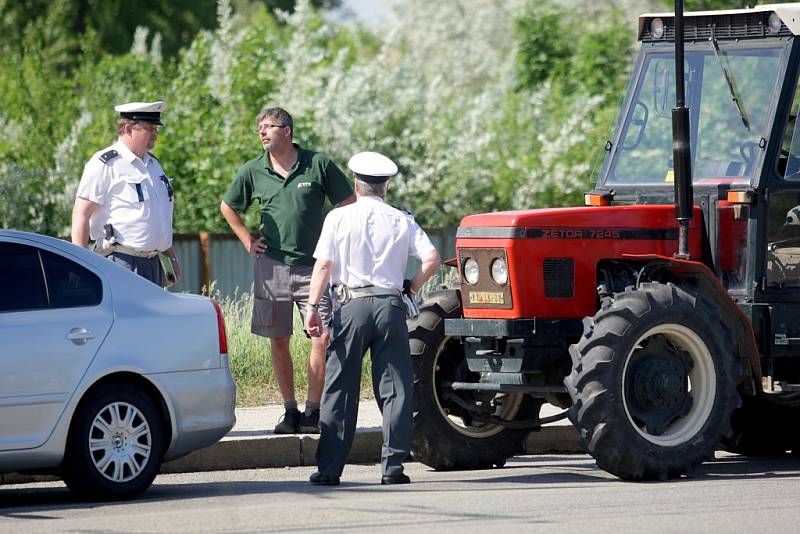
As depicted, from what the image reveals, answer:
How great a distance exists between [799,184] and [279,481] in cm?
373

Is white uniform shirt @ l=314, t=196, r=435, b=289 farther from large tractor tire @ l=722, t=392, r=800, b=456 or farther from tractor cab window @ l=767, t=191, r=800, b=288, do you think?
large tractor tire @ l=722, t=392, r=800, b=456

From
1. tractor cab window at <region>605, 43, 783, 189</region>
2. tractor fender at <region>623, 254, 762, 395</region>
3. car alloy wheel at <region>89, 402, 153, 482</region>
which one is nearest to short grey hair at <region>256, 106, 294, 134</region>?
tractor cab window at <region>605, 43, 783, 189</region>

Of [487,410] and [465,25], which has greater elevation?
[465,25]

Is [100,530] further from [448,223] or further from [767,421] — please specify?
[448,223]

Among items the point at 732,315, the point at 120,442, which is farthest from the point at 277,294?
the point at 732,315

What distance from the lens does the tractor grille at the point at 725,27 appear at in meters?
10.0

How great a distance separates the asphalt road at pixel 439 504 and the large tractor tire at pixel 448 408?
0.13 m

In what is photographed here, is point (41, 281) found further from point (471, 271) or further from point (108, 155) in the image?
point (471, 271)

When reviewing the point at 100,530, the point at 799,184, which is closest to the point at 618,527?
the point at 100,530

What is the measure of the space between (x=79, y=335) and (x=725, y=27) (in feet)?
15.3

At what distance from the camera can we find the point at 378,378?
9.20 m

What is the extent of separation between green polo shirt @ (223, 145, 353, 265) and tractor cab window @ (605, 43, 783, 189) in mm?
1920

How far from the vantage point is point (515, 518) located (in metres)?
7.81

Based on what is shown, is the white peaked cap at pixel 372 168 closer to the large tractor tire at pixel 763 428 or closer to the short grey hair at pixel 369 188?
the short grey hair at pixel 369 188
